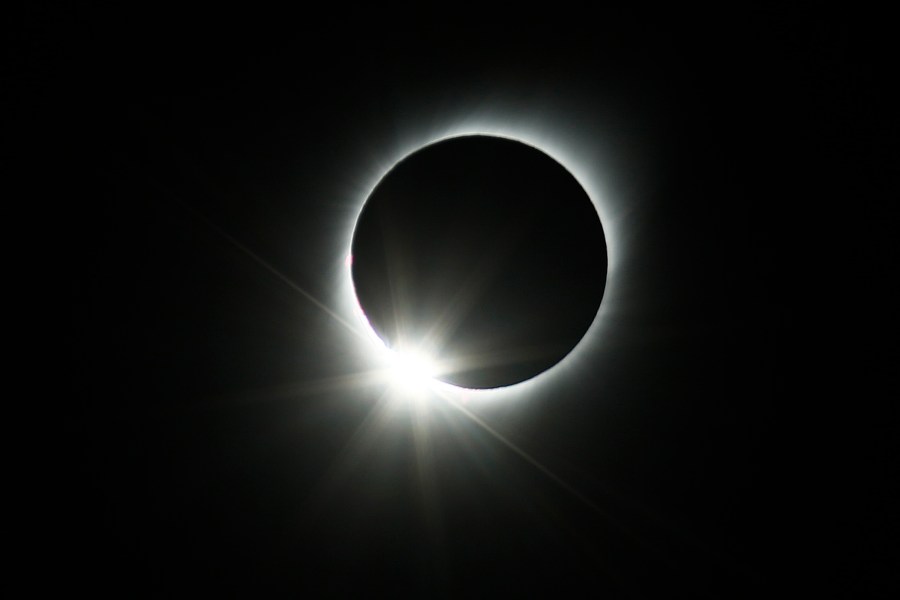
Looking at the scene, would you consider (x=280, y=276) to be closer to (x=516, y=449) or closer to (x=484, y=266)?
(x=484, y=266)

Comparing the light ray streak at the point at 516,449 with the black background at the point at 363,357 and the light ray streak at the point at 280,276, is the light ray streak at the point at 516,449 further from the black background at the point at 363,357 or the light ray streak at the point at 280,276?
the light ray streak at the point at 280,276

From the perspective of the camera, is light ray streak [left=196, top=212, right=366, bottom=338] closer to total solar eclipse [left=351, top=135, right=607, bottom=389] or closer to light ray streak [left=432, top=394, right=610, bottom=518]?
total solar eclipse [left=351, top=135, right=607, bottom=389]

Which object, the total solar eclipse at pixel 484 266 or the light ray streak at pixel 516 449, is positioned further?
the light ray streak at pixel 516 449

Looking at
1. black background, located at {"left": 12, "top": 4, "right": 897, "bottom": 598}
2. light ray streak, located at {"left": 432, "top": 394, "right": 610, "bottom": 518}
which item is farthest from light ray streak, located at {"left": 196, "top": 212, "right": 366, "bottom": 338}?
light ray streak, located at {"left": 432, "top": 394, "right": 610, "bottom": 518}

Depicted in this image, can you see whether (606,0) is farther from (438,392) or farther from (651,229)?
(438,392)

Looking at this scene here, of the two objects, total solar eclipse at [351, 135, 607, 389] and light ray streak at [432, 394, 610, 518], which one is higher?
total solar eclipse at [351, 135, 607, 389]

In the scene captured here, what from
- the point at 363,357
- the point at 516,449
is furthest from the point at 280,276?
the point at 516,449

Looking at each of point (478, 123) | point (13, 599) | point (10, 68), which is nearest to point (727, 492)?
point (478, 123)

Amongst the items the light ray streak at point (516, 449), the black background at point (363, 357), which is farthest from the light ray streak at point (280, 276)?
the light ray streak at point (516, 449)
